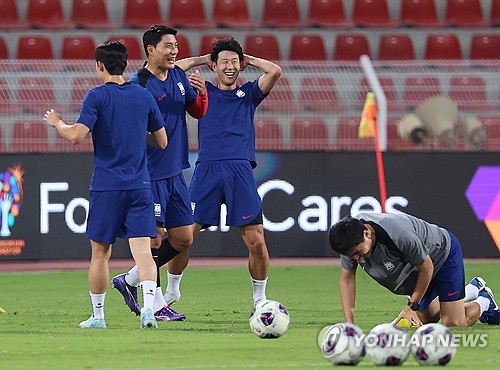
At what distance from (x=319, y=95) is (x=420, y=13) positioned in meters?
5.77

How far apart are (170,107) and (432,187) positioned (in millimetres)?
7576

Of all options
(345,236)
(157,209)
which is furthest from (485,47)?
(345,236)

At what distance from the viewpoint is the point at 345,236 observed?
298 inches

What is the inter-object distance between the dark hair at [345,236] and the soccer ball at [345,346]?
84 centimetres

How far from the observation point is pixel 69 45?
67.1 ft

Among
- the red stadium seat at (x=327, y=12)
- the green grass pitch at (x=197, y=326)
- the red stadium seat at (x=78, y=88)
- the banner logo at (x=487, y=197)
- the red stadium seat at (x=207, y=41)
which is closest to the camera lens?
the green grass pitch at (x=197, y=326)

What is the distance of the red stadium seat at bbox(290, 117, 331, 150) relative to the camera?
1731cm

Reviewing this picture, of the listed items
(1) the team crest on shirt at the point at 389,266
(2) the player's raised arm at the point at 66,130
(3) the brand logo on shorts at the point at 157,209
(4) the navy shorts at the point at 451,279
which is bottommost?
(4) the navy shorts at the point at 451,279

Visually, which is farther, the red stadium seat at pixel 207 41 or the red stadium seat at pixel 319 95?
the red stadium seat at pixel 207 41

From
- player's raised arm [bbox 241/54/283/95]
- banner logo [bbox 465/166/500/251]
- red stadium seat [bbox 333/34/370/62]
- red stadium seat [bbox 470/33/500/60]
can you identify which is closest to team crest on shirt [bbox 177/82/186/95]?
player's raised arm [bbox 241/54/283/95]

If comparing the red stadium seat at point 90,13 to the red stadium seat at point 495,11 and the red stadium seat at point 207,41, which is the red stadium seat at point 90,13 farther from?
the red stadium seat at point 495,11

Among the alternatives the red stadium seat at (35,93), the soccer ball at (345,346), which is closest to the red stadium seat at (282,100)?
the red stadium seat at (35,93)

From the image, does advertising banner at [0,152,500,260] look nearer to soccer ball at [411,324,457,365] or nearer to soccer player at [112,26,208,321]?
soccer player at [112,26,208,321]

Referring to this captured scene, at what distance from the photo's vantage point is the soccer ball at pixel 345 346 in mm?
6762
